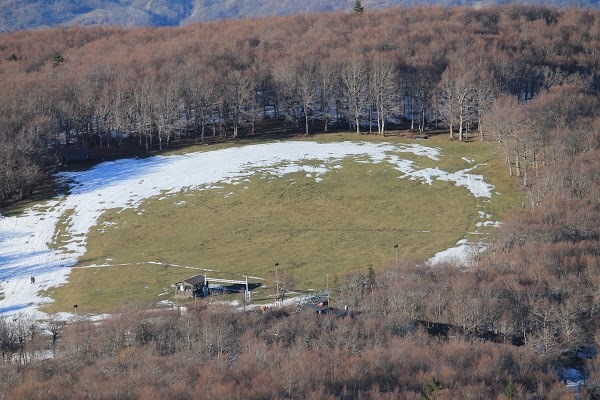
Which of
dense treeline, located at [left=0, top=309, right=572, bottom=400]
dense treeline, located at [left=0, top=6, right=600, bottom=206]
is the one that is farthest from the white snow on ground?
dense treeline, located at [left=0, top=309, right=572, bottom=400]

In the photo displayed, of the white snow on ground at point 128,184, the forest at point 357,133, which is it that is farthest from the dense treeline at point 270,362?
the white snow on ground at point 128,184

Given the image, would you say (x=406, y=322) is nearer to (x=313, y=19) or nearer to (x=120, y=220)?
(x=120, y=220)

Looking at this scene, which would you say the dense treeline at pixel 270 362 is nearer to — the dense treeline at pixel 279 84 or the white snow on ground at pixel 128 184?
the white snow on ground at pixel 128 184

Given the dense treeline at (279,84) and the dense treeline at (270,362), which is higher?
the dense treeline at (279,84)

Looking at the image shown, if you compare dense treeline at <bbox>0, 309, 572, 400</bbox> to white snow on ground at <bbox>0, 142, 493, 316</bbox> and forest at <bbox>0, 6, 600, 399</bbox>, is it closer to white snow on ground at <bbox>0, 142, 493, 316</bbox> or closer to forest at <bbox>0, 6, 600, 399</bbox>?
forest at <bbox>0, 6, 600, 399</bbox>

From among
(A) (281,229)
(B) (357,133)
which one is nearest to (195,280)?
(A) (281,229)

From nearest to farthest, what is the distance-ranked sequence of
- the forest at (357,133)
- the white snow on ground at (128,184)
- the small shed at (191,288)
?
1. the forest at (357,133)
2. the small shed at (191,288)
3. the white snow on ground at (128,184)
